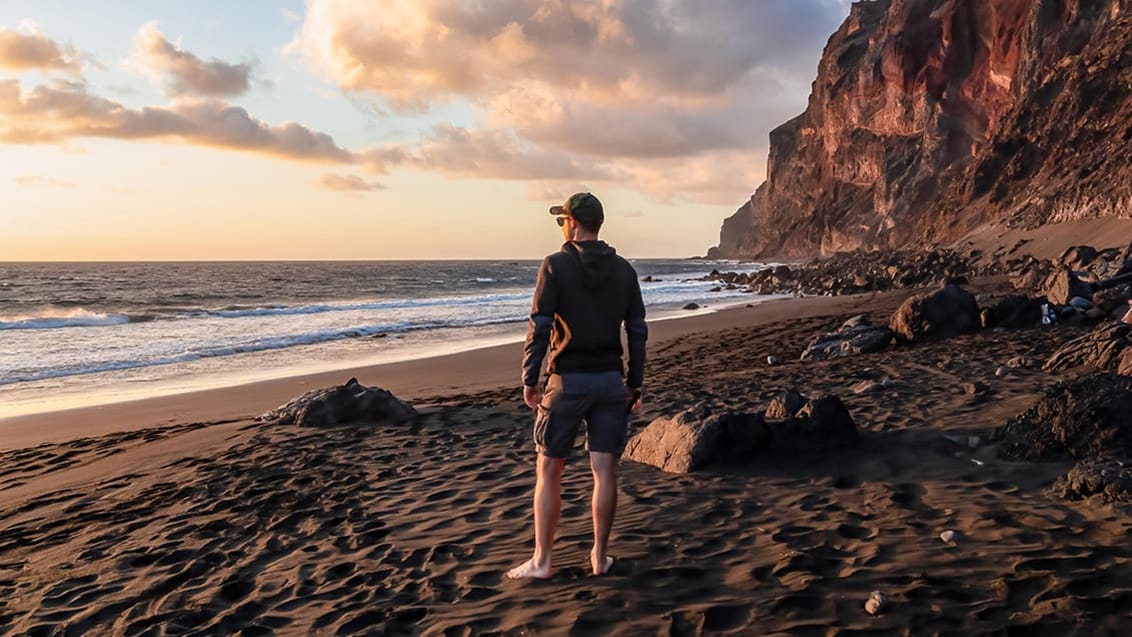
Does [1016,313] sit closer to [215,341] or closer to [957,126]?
[215,341]

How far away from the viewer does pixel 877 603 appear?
3.66 m

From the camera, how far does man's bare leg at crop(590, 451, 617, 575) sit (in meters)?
4.27

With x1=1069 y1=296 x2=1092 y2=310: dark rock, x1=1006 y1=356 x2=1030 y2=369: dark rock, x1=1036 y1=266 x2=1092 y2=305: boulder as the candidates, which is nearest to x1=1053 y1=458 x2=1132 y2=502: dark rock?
x1=1006 y1=356 x2=1030 y2=369: dark rock

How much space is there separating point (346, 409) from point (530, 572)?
5525mm

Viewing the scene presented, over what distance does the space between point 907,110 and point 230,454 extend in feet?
262

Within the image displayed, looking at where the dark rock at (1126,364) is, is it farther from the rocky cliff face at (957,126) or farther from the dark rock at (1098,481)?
the rocky cliff face at (957,126)

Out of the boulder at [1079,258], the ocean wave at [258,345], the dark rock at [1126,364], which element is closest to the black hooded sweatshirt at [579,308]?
the dark rock at [1126,364]

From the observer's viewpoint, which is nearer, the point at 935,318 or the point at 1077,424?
the point at 1077,424

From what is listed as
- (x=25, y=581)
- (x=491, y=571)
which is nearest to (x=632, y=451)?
(x=491, y=571)

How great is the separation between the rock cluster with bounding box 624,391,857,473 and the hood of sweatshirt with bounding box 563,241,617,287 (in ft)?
9.10

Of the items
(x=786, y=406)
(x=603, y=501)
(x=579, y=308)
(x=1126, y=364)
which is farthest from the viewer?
(x=1126, y=364)

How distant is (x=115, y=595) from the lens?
15.2ft

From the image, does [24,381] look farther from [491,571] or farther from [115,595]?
[491,571]

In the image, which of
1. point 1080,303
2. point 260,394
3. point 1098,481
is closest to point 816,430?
point 1098,481
